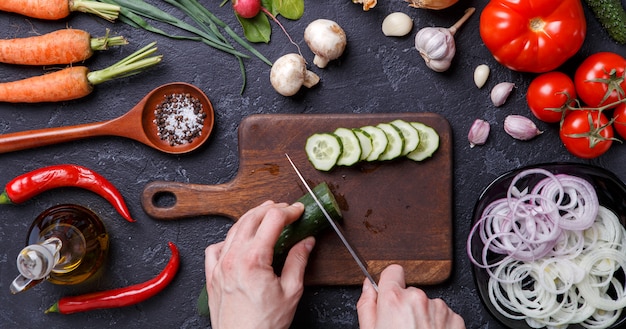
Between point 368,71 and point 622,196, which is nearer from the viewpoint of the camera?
point 622,196

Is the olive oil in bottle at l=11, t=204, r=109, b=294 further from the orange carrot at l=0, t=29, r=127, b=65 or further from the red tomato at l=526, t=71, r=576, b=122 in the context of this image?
the red tomato at l=526, t=71, r=576, b=122

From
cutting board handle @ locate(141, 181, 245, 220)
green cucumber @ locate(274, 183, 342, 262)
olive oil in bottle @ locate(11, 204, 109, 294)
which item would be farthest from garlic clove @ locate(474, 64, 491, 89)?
olive oil in bottle @ locate(11, 204, 109, 294)

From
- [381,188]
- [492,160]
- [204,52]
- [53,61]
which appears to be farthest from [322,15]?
[53,61]

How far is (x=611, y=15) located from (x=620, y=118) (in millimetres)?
474

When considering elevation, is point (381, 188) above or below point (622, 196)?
above

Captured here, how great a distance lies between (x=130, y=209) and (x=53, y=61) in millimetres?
817

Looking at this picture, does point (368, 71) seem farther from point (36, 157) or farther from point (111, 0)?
point (36, 157)

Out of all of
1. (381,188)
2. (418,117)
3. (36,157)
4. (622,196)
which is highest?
(36,157)

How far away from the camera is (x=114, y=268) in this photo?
10.2 ft

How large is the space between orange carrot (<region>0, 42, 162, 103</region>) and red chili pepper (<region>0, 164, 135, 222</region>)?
0.35m

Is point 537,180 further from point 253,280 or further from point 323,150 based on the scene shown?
point 253,280

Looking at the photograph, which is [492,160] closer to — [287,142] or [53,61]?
[287,142]

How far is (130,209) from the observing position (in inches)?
122

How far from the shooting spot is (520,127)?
9.73ft
